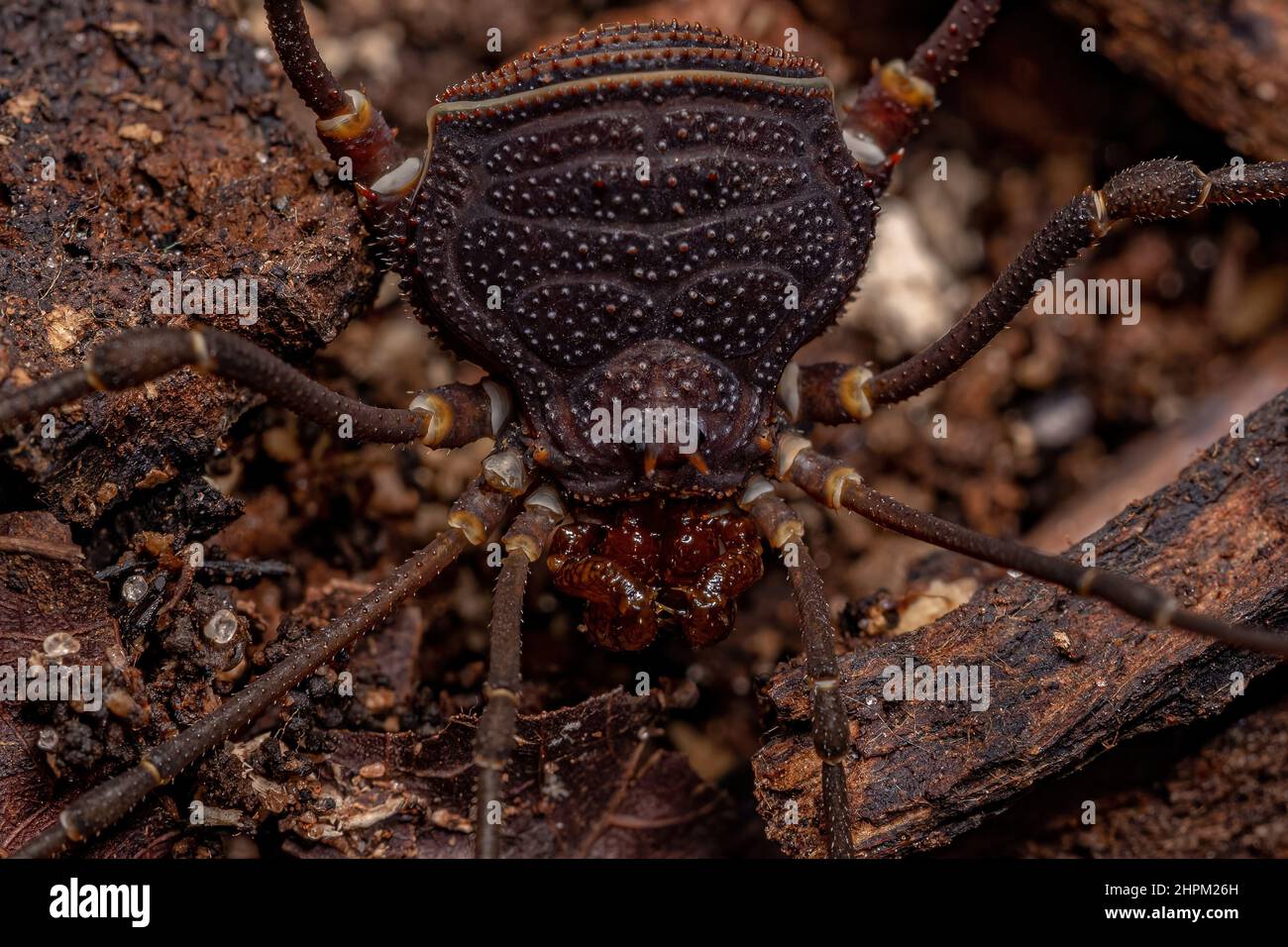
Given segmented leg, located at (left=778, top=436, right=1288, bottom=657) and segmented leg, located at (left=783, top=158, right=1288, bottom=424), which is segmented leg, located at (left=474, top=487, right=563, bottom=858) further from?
segmented leg, located at (left=783, top=158, right=1288, bottom=424)

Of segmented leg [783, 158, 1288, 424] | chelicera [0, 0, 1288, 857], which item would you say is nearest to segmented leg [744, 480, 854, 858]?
chelicera [0, 0, 1288, 857]

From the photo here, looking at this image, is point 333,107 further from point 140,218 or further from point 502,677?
point 502,677

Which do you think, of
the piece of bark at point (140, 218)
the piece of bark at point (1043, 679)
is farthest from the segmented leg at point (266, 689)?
the piece of bark at point (1043, 679)

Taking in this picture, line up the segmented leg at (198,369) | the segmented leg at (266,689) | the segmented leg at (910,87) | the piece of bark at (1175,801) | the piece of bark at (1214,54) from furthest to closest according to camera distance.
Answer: the piece of bark at (1214,54), the segmented leg at (910,87), the piece of bark at (1175,801), the segmented leg at (266,689), the segmented leg at (198,369)

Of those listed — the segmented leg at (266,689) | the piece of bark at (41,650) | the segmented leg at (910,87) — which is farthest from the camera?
the segmented leg at (910,87)

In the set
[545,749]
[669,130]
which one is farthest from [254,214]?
[545,749]

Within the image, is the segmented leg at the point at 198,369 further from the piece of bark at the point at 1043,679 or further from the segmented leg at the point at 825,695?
the piece of bark at the point at 1043,679
